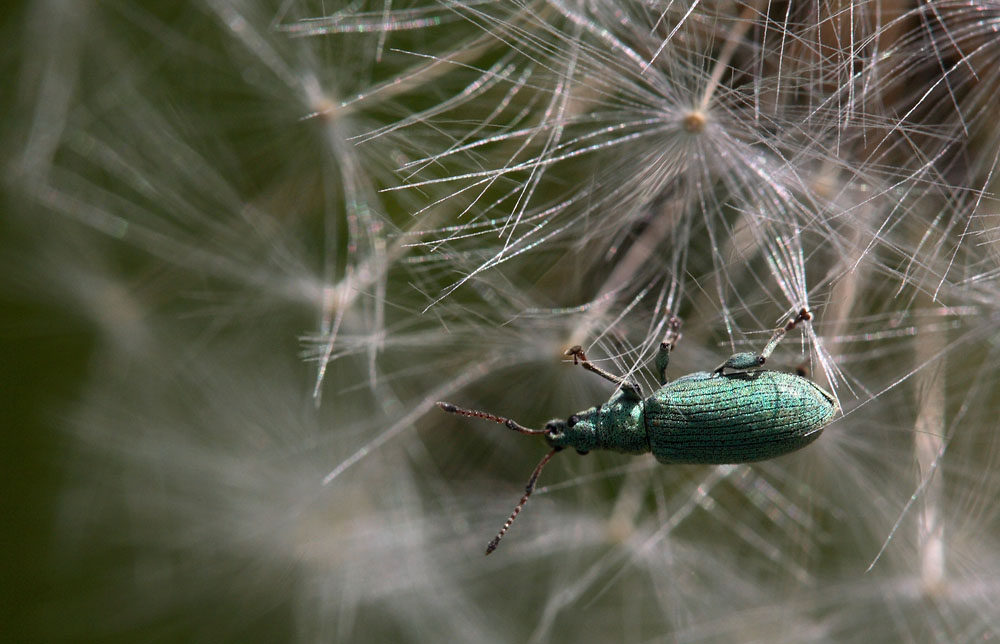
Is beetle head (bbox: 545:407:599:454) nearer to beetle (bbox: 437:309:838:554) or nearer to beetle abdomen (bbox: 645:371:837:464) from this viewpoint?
beetle (bbox: 437:309:838:554)

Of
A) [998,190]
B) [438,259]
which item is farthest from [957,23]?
[438,259]

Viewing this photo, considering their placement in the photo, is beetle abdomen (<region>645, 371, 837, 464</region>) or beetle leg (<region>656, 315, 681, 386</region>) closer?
beetle abdomen (<region>645, 371, 837, 464</region>)

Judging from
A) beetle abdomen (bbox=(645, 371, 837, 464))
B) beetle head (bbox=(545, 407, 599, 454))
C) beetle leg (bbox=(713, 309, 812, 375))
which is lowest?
beetle abdomen (bbox=(645, 371, 837, 464))

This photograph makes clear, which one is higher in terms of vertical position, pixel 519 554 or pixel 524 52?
pixel 524 52

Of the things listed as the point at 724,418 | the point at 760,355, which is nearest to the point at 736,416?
the point at 724,418

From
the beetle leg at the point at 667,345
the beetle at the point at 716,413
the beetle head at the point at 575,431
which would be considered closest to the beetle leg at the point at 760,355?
the beetle at the point at 716,413

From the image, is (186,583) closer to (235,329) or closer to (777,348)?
(235,329)

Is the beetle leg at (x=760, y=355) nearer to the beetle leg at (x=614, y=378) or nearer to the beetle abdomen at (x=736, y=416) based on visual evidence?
the beetle abdomen at (x=736, y=416)

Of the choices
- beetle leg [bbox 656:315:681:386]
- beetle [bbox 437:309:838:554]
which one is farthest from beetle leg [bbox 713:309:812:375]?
beetle leg [bbox 656:315:681:386]
